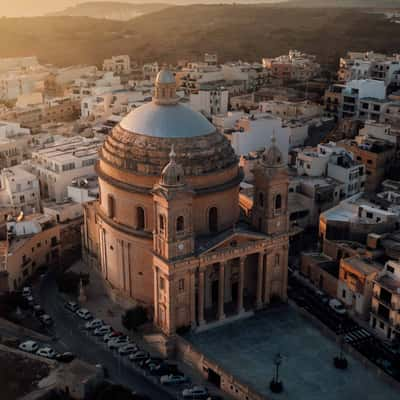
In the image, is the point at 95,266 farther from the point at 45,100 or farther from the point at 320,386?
the point at 45,100

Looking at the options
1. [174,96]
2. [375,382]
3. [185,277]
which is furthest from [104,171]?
[375,382]

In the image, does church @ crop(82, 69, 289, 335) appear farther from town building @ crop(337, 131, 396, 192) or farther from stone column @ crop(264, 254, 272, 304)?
town building @ crop(337, 131, 396, 192)

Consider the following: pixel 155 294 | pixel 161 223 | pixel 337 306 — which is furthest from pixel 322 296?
pixel 161 223

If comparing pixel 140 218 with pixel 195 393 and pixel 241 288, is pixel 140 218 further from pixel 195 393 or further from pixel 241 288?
pixel 195 393

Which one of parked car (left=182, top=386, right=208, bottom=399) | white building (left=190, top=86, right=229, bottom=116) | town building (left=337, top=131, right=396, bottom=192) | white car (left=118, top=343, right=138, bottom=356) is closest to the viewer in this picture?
parked car (left=182, top=386, right=208, bottom=399)

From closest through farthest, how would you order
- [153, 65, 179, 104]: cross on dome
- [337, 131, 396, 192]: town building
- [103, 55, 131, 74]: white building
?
1. [153, 65, 179, 104]: cross on dome
2. [337, 131, 396, 192]: town building
3. [103, 55, 131, 74]: white building

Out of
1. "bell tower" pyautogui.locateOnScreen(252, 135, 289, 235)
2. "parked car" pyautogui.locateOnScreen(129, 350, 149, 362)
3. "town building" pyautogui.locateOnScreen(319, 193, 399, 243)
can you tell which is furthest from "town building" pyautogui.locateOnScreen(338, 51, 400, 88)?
"parked car" pyautogui.locateOnScreen(129, 350, 149, 362)

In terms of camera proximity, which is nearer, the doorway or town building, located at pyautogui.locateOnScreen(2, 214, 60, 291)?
the doorway
